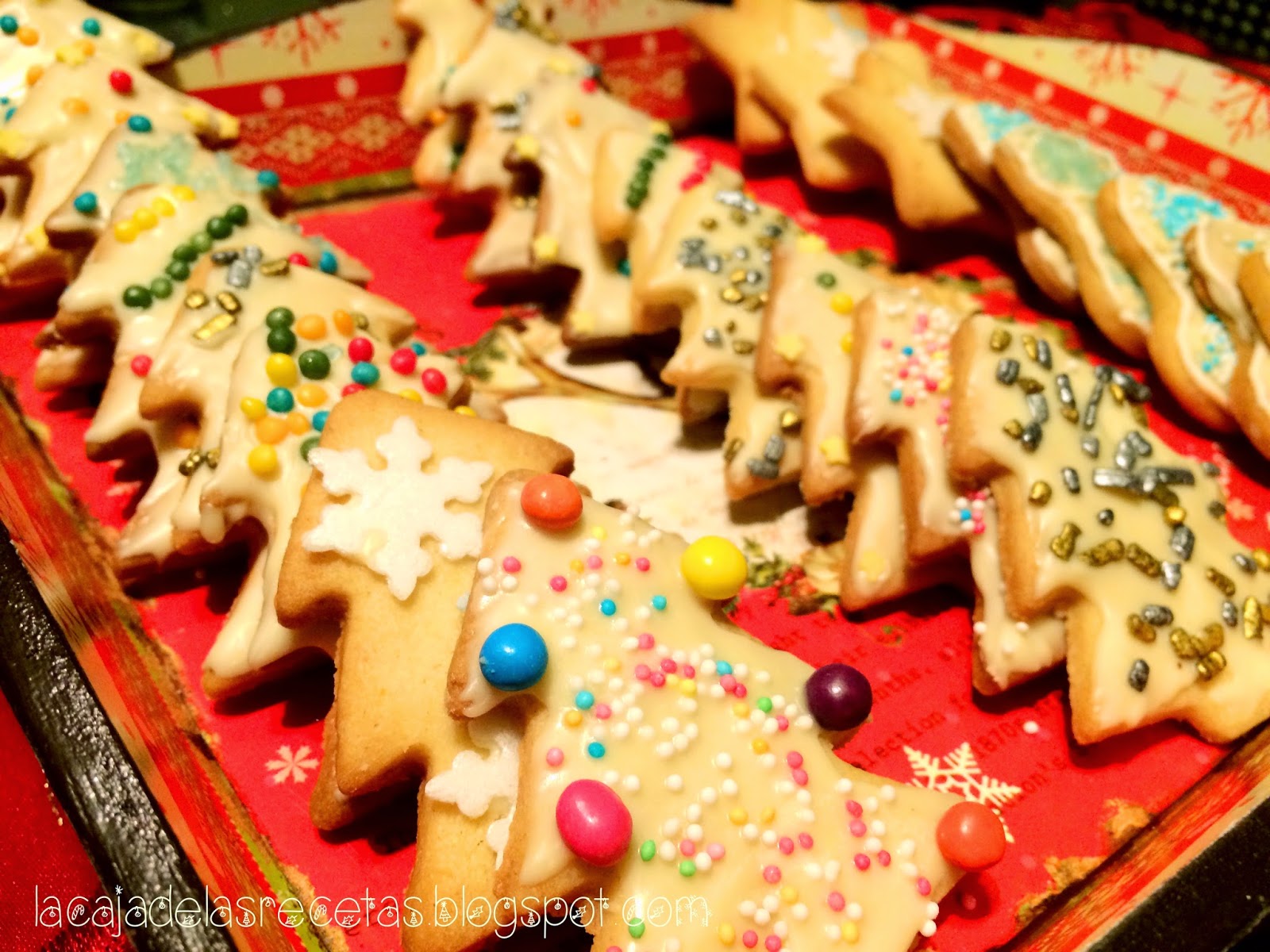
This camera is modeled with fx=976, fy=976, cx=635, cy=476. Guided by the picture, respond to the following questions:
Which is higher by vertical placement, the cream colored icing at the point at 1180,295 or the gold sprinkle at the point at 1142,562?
the cream colored icing at the point at 1180,295

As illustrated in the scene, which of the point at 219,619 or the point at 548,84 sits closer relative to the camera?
the point at 219,619

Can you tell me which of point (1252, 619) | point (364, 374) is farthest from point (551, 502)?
point (1252, 619)

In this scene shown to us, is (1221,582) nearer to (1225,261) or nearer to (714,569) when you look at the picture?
(1225,261)

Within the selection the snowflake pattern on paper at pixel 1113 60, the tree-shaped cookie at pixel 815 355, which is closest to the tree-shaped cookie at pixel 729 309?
the tree-shaped cookie at pixel 815 355

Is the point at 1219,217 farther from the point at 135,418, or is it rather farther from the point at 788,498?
the point at 135,418

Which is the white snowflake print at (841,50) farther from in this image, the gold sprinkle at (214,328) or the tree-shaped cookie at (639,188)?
the gold sprinkle at (214,328)

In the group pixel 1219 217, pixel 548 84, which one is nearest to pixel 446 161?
pixel 548 84
